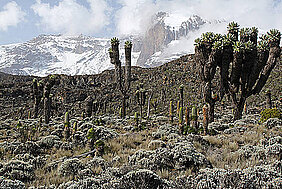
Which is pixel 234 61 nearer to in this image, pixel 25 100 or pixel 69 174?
pixel 69 174

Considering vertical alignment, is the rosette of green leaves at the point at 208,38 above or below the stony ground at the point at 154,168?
above

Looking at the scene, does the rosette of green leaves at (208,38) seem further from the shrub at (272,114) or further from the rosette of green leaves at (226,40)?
the shrub at (272,114)

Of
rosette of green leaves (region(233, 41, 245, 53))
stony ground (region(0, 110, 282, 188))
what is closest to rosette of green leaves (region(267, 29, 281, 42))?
rosette of green leaves (region(233, 41, 245, 53))

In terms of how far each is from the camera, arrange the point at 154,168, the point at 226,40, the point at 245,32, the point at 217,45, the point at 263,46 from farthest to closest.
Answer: the point at 245,32, the point at 263,46, the point at 226,40, the point at 217,45, the point at 154,168

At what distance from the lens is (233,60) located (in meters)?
14.1

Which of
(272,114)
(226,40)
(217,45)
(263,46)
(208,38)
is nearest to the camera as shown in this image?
(217,45)

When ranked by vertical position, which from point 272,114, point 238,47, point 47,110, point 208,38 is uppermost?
point 208,38

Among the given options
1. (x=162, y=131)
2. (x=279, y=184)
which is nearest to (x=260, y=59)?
(x=162, y=131)

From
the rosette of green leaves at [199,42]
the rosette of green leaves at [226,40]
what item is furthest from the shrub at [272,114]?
the rosette of green leaves at [199,42]

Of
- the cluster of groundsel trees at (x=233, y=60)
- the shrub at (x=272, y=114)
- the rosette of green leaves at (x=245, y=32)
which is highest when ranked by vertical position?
the rosette of green leaves at (x=245, y=32)

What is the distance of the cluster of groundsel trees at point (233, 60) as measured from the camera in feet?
43.4

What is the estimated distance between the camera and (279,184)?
3.41 metres

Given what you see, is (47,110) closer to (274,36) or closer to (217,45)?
(217,45)

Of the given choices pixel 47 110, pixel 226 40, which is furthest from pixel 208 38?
pixel 47 110
